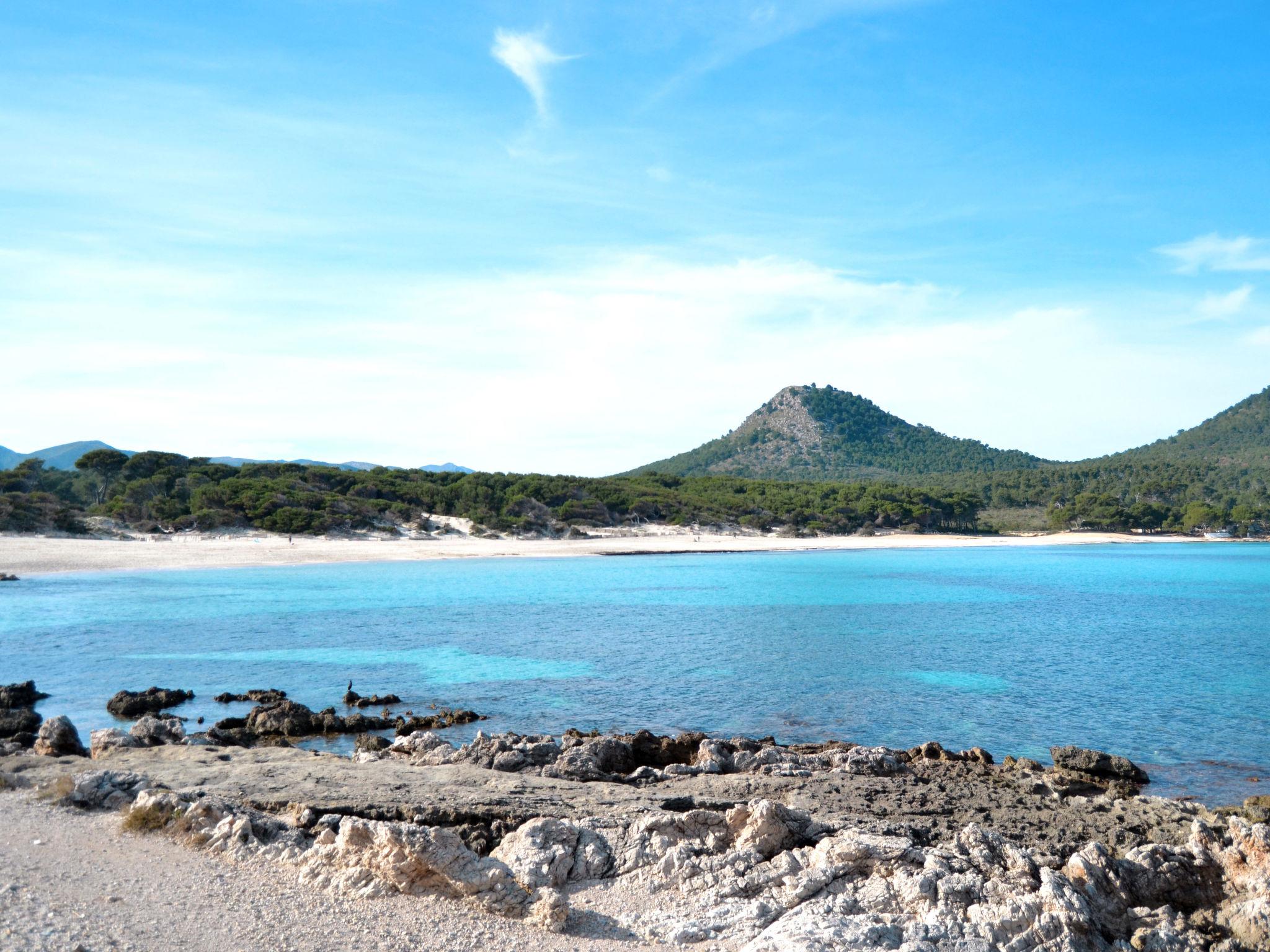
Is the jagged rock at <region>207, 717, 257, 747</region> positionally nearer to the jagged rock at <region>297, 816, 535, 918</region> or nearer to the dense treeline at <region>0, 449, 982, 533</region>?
the jagged rock at <region>297, 816, 535, 918</region>

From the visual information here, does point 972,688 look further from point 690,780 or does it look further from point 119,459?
point 119,459

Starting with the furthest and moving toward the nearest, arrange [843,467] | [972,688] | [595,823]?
[843,467] → [972,688] → [595,823]

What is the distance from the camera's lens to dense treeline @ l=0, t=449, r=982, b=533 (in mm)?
60281

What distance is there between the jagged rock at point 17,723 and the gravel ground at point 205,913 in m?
7.27

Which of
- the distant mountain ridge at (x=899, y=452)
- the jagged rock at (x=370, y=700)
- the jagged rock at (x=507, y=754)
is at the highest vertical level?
the distant mountain ridge at (x=899, y=452)

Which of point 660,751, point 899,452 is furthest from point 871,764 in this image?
point 899,452

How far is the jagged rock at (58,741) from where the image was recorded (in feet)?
39.7

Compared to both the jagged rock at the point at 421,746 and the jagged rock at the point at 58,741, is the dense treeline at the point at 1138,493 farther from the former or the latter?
the jagged rock at the point at 58,741

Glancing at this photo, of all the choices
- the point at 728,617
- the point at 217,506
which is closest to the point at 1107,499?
the point at 728,617

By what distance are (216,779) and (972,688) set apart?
610 inches

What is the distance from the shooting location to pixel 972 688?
19391 millimetres

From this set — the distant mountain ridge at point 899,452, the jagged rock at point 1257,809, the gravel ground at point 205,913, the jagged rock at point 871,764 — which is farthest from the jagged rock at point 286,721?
the distant mountain ridge at point 899,452

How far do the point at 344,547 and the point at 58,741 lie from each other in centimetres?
4707

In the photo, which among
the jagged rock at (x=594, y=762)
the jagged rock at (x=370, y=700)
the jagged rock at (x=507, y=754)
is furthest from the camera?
the jagged rock at (x=370, y=700)
